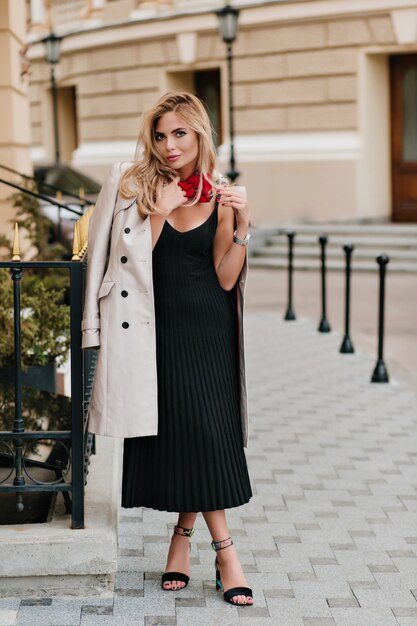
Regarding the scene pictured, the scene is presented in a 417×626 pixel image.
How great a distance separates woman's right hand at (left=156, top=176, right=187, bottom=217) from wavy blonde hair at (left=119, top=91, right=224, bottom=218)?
20 mm

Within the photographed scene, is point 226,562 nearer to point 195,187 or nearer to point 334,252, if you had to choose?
point 195,187

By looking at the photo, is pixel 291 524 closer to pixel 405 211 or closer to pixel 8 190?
pixel 8 190

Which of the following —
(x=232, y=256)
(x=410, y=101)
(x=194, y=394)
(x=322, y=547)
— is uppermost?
(x=410, y=101)

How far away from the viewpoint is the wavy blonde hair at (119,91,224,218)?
4.13 m

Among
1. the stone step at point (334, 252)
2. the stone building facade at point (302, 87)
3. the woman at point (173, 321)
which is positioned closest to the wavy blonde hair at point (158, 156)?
the woman at point (173, 321)

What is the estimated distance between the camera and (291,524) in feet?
17.3

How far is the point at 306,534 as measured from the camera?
511 cm

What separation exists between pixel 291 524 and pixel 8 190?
519 cm

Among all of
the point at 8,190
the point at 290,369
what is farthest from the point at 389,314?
the point at 8,190

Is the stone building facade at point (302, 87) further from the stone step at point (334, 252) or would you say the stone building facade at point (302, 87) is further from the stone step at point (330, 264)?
the stone step at point (330, 264)

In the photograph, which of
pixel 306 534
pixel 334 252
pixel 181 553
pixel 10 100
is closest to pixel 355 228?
pixel 334 252

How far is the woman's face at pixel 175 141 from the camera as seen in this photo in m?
4.15

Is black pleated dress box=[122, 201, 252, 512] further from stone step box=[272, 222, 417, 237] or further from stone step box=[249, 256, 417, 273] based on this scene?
stone step box=[272, 222, 417, 237]

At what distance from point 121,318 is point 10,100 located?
6.40 meters
